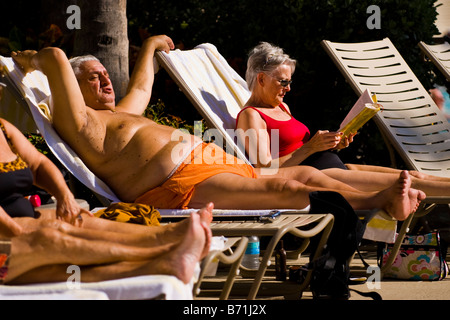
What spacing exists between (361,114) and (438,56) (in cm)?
226

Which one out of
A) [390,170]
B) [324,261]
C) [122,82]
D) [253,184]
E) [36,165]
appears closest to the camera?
[36,165]

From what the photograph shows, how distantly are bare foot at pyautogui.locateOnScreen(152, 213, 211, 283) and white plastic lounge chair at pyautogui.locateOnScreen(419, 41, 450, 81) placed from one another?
465cm

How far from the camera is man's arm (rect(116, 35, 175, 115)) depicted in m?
5.27

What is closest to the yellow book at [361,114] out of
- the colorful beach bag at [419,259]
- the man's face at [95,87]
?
the colorful beach bag at [419,259]

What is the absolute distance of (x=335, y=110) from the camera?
715 cm

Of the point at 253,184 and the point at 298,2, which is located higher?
the point at 298,2

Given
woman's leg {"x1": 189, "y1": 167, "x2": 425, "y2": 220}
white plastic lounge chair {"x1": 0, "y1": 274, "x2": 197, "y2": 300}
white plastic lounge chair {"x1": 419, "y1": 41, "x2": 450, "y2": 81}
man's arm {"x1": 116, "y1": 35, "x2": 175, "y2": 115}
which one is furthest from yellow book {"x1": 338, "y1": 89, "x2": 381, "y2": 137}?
white plastic lounge chair {"x1": 0, "y1": 274, "x2": 197, "y2": 300}

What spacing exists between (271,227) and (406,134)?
2.89 meters

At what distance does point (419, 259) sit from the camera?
498 cm

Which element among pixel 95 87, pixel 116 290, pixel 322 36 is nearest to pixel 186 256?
pixel 116 290

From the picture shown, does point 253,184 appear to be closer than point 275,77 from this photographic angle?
Yes

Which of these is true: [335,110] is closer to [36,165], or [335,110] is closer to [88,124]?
[88,124]

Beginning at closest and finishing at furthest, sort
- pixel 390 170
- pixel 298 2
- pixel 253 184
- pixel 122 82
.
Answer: pixel 253 184
pixel 390 170
pixel 122 82
pixel 298 2
